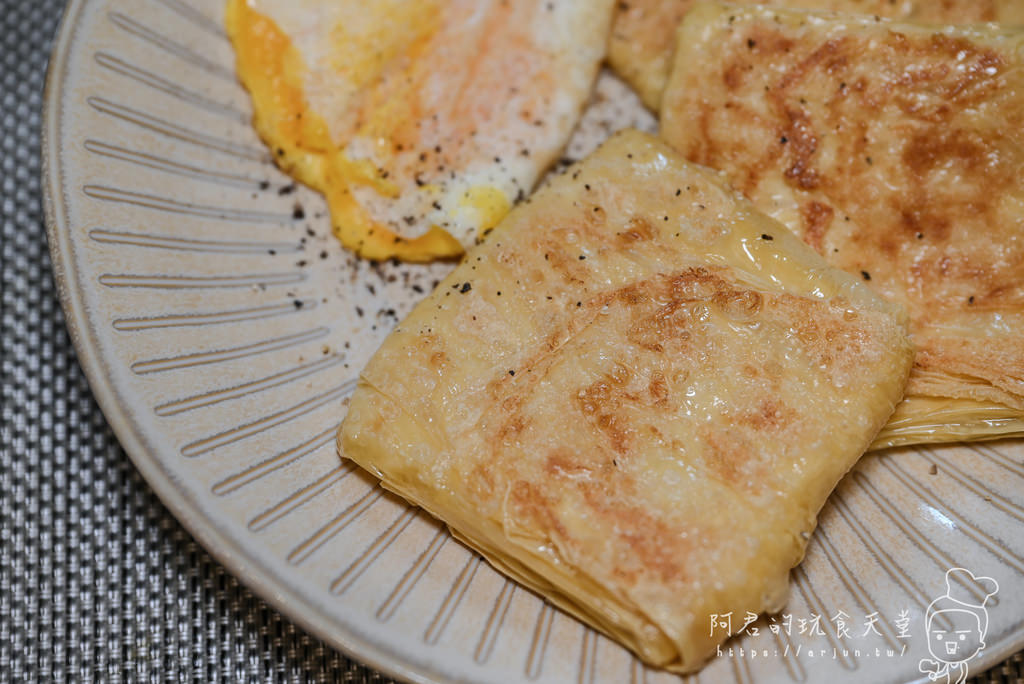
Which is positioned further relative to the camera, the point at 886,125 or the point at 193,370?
the point at 886,125

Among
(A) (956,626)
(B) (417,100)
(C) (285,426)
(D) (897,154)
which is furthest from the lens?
(B) (417,100)

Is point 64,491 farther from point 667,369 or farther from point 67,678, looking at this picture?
point 667,369

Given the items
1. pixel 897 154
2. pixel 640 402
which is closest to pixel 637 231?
pixel 640 402

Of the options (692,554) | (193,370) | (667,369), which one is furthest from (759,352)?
(193,370)

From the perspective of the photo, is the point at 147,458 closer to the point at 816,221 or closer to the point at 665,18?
the point at 816,221

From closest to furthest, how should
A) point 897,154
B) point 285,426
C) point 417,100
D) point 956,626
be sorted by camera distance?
point 956,626
point 285,426
point 897,154
point 417,100

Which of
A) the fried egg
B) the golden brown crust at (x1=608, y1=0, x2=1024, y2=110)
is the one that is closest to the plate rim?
the fried egg

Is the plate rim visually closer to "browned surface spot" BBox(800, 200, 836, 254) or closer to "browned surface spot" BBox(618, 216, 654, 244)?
"browned surface spot" BBox(618, 216, 654, 244)
